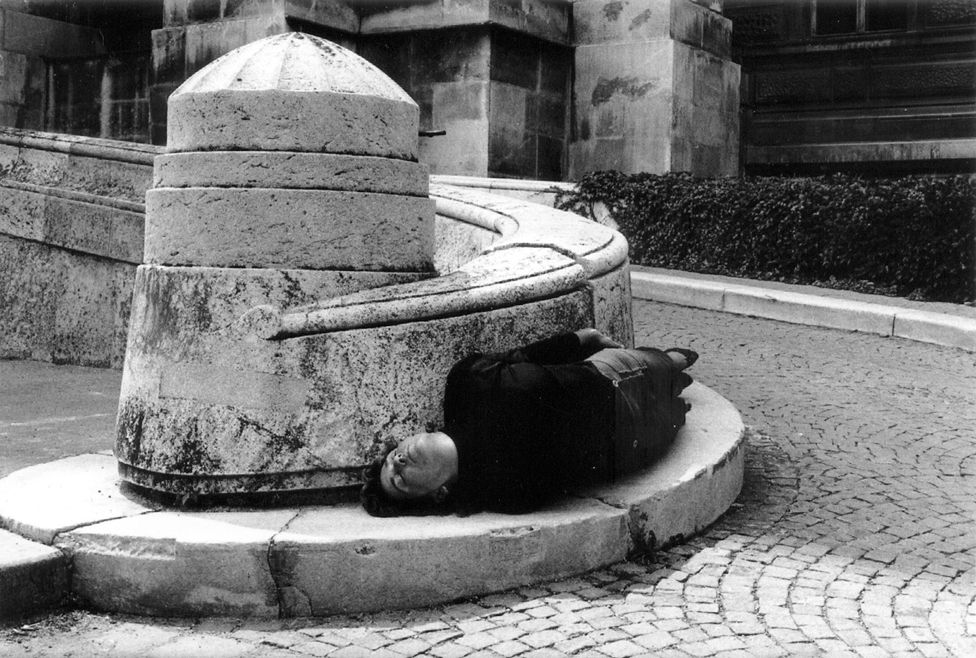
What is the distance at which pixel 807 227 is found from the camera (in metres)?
10.6

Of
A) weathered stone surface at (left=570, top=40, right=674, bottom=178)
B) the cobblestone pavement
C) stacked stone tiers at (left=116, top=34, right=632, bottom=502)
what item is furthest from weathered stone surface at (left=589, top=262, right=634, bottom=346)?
weathered stone surface at (left=570, top=40, right=674, bottom=178)

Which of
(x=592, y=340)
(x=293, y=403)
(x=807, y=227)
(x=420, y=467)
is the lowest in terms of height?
(x=420, y=467)

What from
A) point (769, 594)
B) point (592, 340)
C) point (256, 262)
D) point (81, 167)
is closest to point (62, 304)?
point (81, 167)

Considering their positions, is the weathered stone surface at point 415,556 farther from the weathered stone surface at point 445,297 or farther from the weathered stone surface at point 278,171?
the weathered stone surface at point 278,171

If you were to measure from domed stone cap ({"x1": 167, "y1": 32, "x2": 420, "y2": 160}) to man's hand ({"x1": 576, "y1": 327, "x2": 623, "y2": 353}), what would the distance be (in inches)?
41.4

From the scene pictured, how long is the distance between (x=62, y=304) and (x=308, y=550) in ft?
19.1

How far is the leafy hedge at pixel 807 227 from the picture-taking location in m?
9.83

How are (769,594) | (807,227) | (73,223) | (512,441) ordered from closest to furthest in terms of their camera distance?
(769,594), (512,441), (73,223), (807,227)

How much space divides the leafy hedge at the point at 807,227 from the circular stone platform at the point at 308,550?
666 centimetres

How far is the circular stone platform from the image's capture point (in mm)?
3643

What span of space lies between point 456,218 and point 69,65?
976 centimetres

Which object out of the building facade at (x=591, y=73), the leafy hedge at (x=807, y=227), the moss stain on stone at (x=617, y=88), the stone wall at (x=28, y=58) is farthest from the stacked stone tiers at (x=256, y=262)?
the stone wall at (x=28, y=58)

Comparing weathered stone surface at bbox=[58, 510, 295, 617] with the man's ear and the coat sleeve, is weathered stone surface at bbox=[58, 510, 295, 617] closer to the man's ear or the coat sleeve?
the man's ear

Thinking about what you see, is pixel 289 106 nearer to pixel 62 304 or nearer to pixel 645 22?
pixel 62 304
